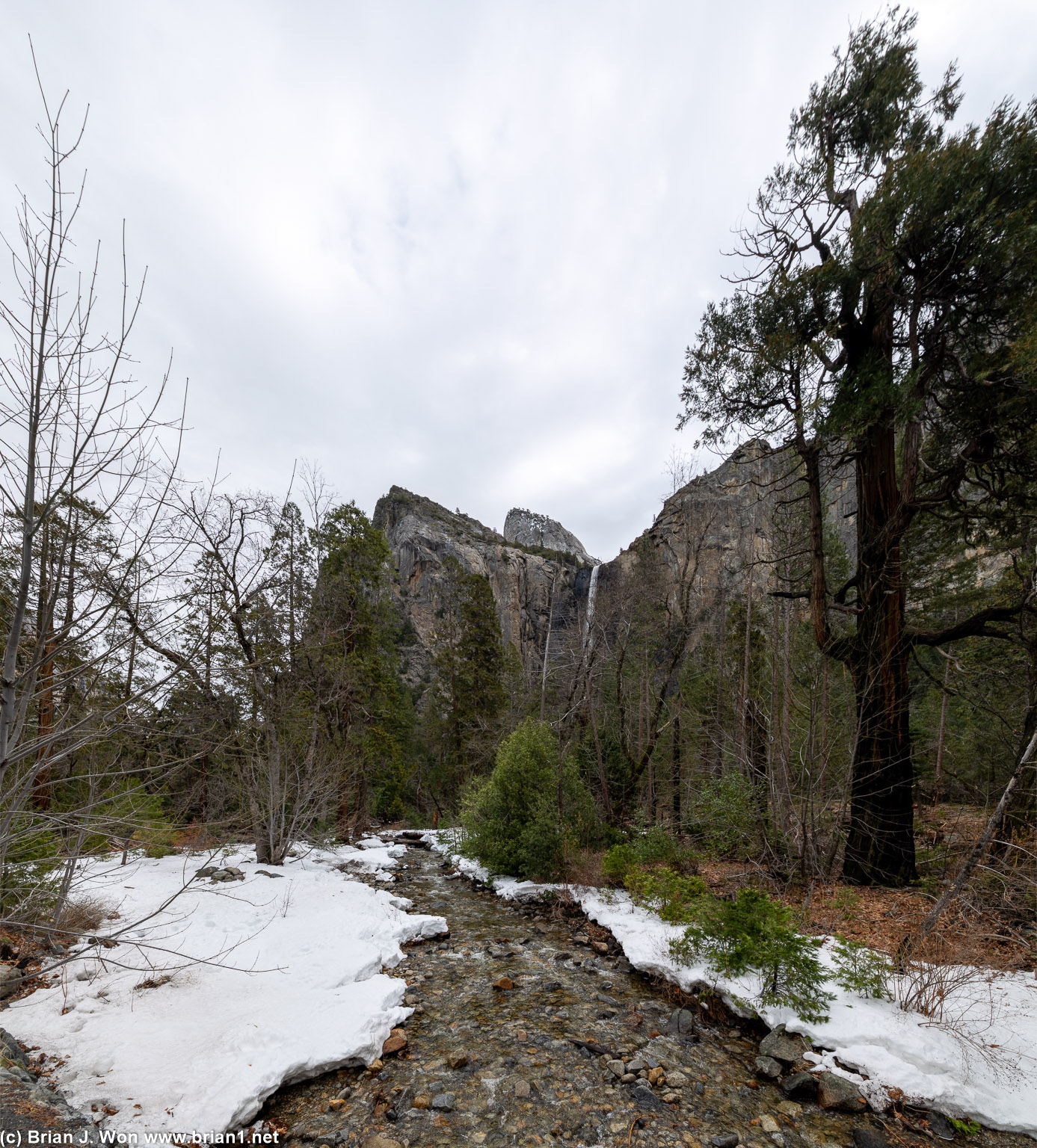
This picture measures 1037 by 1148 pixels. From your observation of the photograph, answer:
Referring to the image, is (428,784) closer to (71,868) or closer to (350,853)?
(350,853)

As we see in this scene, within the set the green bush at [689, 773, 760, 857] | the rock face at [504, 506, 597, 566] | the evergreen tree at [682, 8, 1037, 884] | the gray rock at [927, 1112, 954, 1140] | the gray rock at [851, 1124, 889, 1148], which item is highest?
the rock face at [504, 506, 597, 566]

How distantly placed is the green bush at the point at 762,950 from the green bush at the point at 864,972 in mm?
216

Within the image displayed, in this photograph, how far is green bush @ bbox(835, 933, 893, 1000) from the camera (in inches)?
192

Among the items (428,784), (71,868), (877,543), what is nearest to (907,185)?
(877,543)

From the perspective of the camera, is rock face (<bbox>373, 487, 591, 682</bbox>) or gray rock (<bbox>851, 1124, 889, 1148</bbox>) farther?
rock face (<bbox>373, 487, 591, 682</bbox>)

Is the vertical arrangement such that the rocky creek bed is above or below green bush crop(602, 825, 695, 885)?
below

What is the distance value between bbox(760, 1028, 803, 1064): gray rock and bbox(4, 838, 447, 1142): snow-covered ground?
3545 mm

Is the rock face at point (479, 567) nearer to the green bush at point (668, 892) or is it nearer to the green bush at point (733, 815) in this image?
the green bush at point (668, 892)

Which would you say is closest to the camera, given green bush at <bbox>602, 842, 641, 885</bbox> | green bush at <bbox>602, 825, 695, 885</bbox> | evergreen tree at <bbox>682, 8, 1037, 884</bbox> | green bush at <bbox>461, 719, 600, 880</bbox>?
evergreen tree at <bbox>682, 8, 1037, 884</bbox>

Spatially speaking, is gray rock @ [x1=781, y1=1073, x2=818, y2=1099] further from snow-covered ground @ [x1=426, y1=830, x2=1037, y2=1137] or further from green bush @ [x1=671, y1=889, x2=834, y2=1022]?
green bush @ [x1=671, y1=889, x2=834, y2=1022]

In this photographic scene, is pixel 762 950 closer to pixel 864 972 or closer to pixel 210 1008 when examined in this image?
pixel 864 972

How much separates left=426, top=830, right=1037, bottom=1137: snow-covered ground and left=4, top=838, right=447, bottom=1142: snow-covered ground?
13.4 ft

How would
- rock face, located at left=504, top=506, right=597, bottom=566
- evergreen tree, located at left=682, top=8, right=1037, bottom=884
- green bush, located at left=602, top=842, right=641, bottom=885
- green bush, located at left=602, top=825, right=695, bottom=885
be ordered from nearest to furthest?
evergreen tree, located at left=682, top=8, right=1037, bottom=884 → green bush, located at left=602, top=825, right=695, bottom=885 → green bush, located at left=602, top=842, right=641, bottom=885 → rock face, located at left=504, top=506, right=597, bottom=566

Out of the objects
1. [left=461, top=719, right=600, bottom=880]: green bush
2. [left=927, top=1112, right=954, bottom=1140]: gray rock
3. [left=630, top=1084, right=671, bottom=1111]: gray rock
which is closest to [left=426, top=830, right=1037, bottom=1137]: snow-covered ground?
[left=927, top=1112, right=954, bottom=1140]: gray rock
